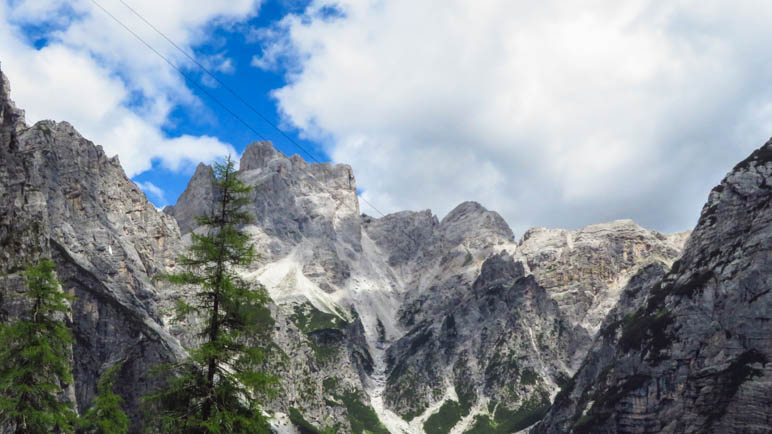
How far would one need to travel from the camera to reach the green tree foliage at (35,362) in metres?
29.8

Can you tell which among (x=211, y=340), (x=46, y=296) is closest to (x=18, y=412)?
(x=46, y=296)

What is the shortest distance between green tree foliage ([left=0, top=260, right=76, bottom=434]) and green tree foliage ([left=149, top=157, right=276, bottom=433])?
8.53 m

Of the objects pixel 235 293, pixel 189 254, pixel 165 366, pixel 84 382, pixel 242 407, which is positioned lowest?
pixel 242 407

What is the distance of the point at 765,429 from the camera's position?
146000mm

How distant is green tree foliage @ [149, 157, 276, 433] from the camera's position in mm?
25656

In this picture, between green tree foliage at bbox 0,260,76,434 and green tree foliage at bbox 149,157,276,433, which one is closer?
green tree foliage at bbox 149,157,276,433

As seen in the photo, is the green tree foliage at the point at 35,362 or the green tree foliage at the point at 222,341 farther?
the green tree foliage at the point at 35,362

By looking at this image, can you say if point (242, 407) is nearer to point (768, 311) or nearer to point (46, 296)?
point (46, 296)

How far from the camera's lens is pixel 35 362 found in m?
30.4

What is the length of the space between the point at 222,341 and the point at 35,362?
1147 centimetres

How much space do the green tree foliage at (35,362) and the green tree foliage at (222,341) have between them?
28.0 feet

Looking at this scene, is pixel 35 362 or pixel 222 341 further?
pixel 35 362

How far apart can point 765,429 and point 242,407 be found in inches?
6317

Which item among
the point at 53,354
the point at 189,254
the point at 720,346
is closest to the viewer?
the point at 189,254
